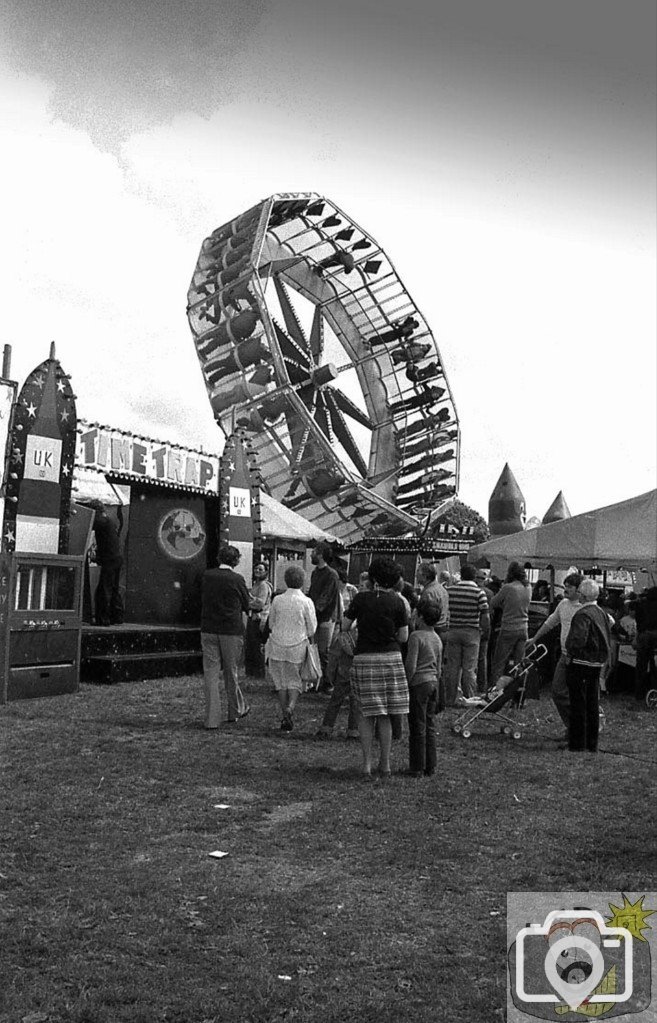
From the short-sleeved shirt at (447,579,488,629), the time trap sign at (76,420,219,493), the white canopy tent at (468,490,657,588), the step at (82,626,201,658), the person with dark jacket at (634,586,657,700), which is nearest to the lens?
the short-sleeved shirt at (447,579,488,629)

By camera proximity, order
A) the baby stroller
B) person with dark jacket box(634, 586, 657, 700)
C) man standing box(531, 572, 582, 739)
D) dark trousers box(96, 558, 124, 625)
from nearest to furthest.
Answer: man standing box(531, 572, 582, 739) < the baby stroller < person with dark jacket box(634, 586, 657, 700) < dark trousers box(96, 558, 124, 625)

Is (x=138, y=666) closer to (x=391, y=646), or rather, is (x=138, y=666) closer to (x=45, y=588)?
(x=45, y=588)

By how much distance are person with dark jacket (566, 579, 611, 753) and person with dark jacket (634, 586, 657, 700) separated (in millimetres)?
4411

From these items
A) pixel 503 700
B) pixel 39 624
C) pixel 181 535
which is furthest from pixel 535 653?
pixel 181 535

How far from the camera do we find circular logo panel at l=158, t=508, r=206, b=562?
15266 millimetres

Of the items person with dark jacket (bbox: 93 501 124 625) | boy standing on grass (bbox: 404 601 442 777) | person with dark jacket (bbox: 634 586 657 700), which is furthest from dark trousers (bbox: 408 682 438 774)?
person with dark jacket (bbox: 93 501 124 625)

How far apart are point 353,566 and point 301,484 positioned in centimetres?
863

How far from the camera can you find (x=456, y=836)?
19.7 ft

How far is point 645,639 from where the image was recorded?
43.7 feet

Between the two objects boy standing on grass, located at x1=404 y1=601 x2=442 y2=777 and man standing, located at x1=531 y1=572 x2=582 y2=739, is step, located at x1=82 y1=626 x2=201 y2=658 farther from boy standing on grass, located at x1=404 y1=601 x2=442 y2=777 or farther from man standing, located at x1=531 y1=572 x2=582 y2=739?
boy standing on grass, located at x1=404 y1=601 x2=442 y2=777

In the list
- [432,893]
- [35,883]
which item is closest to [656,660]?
[432,893]

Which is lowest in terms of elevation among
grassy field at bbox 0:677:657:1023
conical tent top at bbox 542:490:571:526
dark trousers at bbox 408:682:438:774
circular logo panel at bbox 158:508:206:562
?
grassy field at bbox 0:677:657:1023

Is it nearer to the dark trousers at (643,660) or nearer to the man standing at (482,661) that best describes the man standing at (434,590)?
the man standing at (482,661)

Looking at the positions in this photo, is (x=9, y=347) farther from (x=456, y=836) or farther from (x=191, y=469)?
(x=456, y=836)
